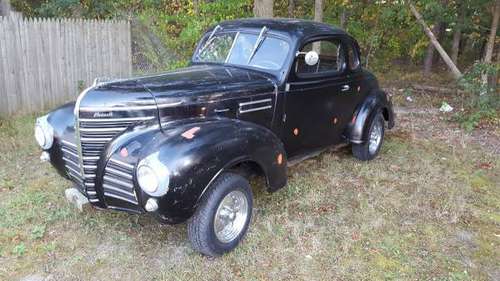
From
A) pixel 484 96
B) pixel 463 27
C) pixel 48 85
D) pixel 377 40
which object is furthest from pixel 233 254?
pixel 377 40

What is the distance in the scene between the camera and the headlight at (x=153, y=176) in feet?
9.25

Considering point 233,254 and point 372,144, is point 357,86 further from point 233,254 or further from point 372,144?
point 233,254

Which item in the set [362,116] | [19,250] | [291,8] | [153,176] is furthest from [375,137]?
[291,8]

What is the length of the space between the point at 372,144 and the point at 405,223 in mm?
1823

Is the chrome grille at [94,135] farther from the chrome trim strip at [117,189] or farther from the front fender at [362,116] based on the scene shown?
the front fender at [362,116]

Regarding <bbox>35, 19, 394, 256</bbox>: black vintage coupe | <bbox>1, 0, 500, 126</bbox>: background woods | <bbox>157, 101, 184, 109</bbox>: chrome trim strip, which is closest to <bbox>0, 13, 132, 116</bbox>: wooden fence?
<bbox>1, 0, 500, 126</bbox>: background woods

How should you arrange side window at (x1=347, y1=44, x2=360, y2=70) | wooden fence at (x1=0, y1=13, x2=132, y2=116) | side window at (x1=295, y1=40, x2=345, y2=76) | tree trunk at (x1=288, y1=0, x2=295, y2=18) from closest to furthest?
1. side window at (x1=295, y1=40, x2=345, y2=76)
2. side window at (x1=347, y1=44, x2=360, y2=70)
3. wooden fence at (x1=0, y1=13, x2=132, y2=116)
4. tree trunk at (x1=288, y1=0, x2=295, y2=18)

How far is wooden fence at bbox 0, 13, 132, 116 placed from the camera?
7020mm

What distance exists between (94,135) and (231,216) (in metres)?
1.31

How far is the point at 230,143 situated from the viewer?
321 centimetres

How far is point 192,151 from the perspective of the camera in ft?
9.69

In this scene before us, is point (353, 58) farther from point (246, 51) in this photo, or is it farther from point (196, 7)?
point (196, 7)

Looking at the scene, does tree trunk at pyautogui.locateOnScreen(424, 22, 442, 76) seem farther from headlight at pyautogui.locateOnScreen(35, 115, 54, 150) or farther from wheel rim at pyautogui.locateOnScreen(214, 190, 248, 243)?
headlight at pyautogui.locateOnScreen(35, 115, 54, 150)

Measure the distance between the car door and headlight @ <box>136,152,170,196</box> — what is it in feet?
5.72
